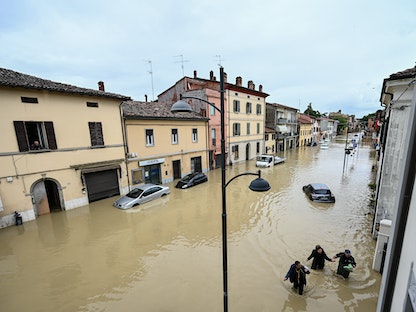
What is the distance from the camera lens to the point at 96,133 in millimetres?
13422

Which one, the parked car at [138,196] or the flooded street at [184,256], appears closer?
the flooded street at [184,256]

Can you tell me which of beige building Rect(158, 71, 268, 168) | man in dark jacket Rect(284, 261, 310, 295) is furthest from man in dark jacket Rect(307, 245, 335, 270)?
beige building Rect(158, 71, 268, 168)

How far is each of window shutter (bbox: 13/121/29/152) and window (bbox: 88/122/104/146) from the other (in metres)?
3.30

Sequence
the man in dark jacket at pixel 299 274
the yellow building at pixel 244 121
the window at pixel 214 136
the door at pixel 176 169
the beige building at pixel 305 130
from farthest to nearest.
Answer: the beige building at pixel 305 130 → the yellow building at pixel 244 121 → the window at pixel 214 136 → the door at pixel 176 169 → the man in dark jacket at pixel 299 274

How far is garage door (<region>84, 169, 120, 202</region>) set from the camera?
535 inches

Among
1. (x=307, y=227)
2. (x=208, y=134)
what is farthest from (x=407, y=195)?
(x=208, y=134)

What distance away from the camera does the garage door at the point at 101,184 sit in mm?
13602

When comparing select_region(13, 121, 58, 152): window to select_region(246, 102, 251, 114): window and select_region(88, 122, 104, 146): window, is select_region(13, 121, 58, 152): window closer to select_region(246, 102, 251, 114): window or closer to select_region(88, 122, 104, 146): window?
select_region(88, 122, 104, 146): window

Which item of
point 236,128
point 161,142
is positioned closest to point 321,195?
point 161,142

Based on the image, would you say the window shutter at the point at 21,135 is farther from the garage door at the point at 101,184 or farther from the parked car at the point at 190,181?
the parked car at the point at 190,181

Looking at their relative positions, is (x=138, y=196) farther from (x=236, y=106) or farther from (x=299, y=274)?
(x=236, y=106)

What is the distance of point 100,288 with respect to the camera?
6539mm

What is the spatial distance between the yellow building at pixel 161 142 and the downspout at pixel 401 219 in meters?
15.3

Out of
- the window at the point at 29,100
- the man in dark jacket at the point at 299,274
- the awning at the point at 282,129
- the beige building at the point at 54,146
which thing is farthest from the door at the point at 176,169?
the awning at the point at 282,129
